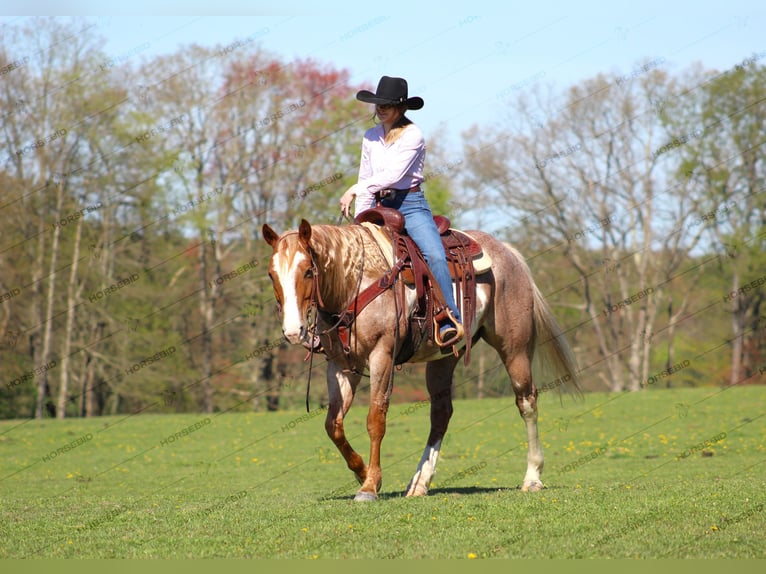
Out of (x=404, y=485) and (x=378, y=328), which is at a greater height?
(x=378, y=328)

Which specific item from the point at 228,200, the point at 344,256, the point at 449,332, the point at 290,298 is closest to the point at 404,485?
the point at 449,332

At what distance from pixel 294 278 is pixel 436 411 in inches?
111

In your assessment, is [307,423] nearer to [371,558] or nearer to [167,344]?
[167,344]

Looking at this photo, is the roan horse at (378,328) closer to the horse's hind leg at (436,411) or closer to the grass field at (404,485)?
the horse's hind leg at (436,411)

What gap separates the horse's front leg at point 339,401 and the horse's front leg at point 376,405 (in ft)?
0.68

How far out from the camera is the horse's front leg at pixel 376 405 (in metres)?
9.18

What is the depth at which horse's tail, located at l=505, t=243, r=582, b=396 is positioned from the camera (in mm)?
→ 11250

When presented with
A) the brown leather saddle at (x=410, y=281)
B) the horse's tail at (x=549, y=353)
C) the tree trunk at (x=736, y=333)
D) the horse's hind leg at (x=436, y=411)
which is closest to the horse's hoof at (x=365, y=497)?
the horse's hind leg at (x=436, y=411)

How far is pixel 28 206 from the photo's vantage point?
3728cm

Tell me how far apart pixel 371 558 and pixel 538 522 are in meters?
1.55

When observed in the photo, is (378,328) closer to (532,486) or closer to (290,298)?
(290,298)

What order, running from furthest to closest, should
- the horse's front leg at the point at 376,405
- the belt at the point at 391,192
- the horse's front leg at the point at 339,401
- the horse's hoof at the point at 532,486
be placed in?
the horse's hoof at the point at 532,486, the belt at the point at 391,192, the horse's front leg at the point at 339,401, the horse's front leg at the point at 376,405

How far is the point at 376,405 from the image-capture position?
9.20 meters

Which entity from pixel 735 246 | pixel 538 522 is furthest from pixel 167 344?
pixel 538 522
